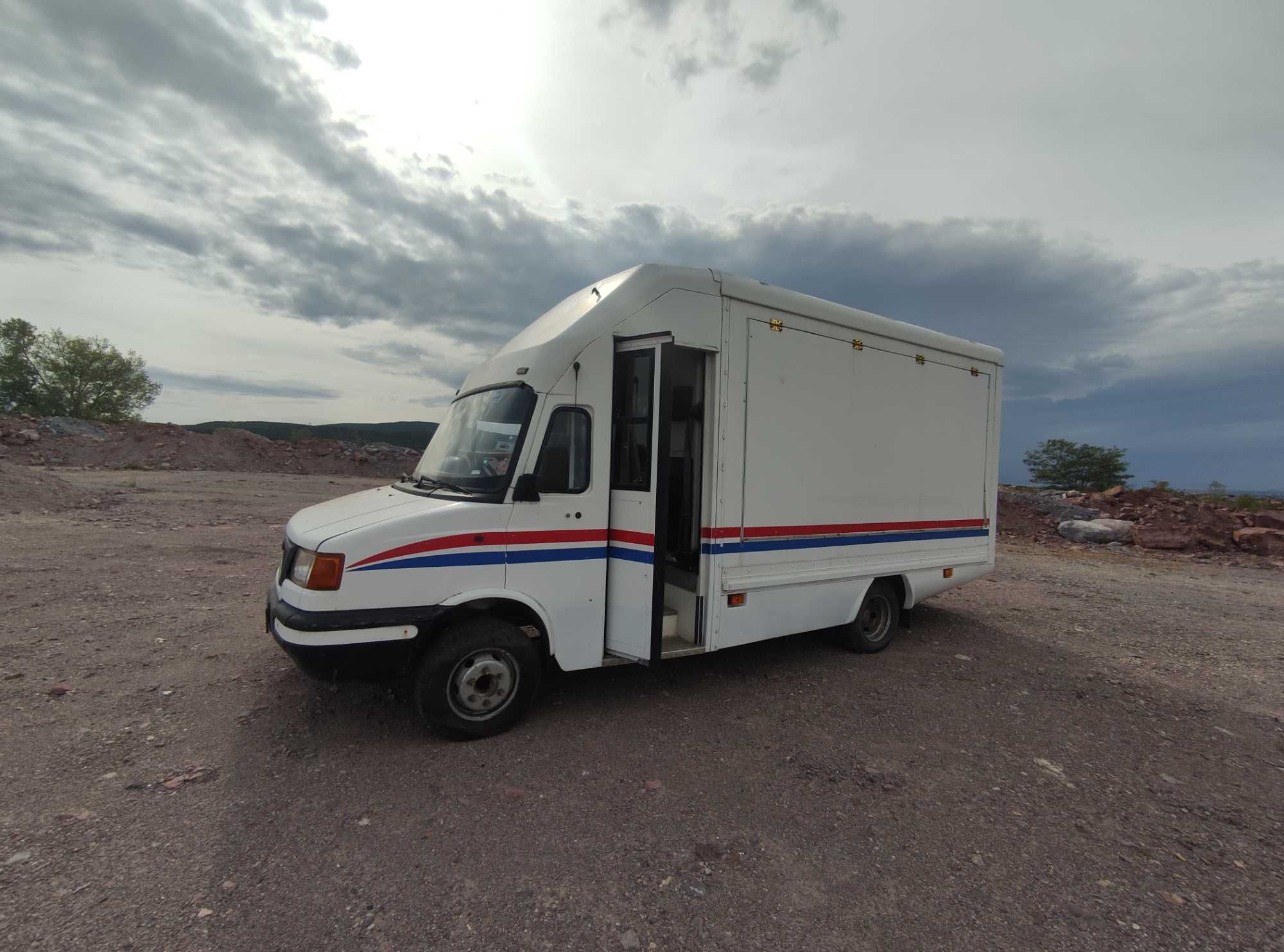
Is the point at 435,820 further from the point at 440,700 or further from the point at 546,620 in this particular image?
the point at 546,620

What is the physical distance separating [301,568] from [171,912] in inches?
68.5

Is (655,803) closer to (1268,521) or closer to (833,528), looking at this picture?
(833,528)

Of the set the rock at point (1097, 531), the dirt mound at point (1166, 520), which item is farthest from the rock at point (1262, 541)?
the rock at point (1097, 531)

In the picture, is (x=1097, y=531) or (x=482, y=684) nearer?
(x=482, y=684)

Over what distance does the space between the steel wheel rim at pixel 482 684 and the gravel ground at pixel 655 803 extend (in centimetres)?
21

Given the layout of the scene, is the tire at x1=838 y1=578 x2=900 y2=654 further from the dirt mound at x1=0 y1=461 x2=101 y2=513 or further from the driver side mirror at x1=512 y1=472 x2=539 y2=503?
the dirt mound at x1=0 y1=461 x2=101 y2=513

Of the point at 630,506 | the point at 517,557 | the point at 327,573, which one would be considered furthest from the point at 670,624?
the point at 327,573

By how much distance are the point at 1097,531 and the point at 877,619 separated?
13.6 m

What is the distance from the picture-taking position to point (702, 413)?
15.2 feet

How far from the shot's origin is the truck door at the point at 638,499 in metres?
4.19

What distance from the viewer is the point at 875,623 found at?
5953mm

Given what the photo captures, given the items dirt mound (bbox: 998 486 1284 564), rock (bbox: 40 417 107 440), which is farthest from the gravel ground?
rock (bbox: 40 417 107 440)

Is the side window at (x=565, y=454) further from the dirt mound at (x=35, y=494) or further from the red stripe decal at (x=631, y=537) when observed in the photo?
the dirt mound at (x=35, y=494)

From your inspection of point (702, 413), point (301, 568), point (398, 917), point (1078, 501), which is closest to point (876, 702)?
point (702, 413)
